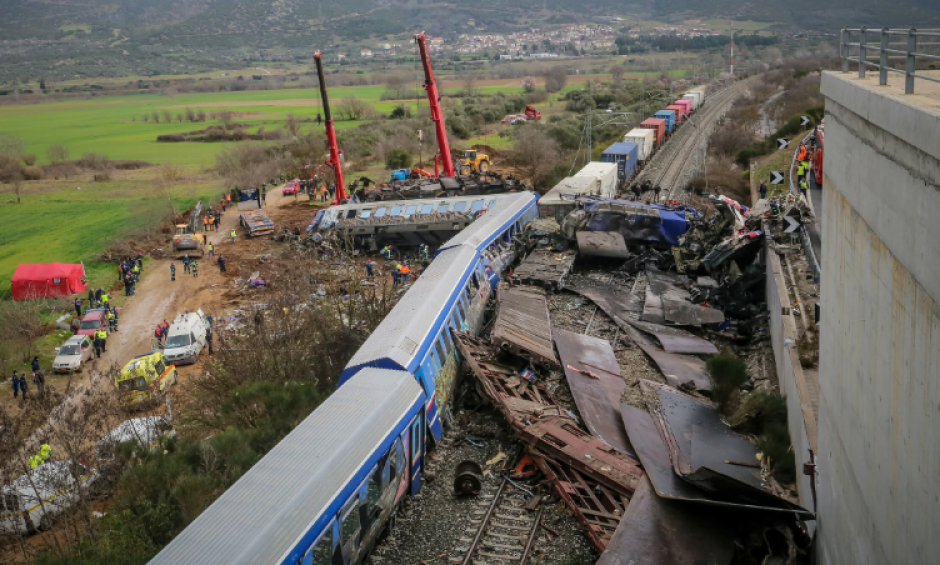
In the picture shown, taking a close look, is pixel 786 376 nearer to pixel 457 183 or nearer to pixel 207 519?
pixel 207 519

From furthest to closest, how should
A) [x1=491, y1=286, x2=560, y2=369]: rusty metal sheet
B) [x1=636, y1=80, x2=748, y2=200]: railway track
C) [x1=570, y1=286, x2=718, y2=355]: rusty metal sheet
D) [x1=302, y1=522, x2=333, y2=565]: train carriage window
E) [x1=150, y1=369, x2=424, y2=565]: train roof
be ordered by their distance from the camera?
[x1=636, y1=80, x2=748, y2=200]: railway track < [x1=570, y1=286, x2=718, y2=355]: rusty metal sheet < [x1=491, y1=286, x2=560, y2=369]: rusty metal sheet < [x1=302, y1=522, x2=333, y2=565]: train carriage window < [x1=150, y1=369, x2=424, y2=565]: train roof

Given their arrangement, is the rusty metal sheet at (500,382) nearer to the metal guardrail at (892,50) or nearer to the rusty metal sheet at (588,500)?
the rusty metal sheet at (588,500)

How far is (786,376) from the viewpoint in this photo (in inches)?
619

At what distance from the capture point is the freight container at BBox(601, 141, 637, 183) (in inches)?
1702

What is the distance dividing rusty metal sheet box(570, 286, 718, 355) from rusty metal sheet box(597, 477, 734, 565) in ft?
29.1

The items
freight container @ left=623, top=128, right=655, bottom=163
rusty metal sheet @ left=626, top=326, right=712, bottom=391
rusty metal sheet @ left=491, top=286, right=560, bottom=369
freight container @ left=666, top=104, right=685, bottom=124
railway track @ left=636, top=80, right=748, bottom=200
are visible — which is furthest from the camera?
freight container @ left=666, top=104, right=685, bottom=124

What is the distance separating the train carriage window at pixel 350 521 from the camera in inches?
408

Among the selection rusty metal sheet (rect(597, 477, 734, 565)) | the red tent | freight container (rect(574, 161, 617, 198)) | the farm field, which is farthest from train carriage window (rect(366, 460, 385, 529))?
the farm field

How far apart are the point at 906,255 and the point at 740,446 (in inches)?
376

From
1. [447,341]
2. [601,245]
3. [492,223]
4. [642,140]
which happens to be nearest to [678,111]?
[642,140]

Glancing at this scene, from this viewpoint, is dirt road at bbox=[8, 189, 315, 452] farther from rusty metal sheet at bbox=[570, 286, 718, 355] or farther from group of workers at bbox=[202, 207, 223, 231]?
rusty metal sheet at bbox=[570, 286, 718, 355]

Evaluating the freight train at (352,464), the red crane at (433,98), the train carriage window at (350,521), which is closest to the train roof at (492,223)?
the freight train at (352,464)

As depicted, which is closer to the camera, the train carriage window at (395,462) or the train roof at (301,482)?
the train roof at (301,482)

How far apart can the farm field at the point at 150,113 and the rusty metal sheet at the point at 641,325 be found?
191ft
